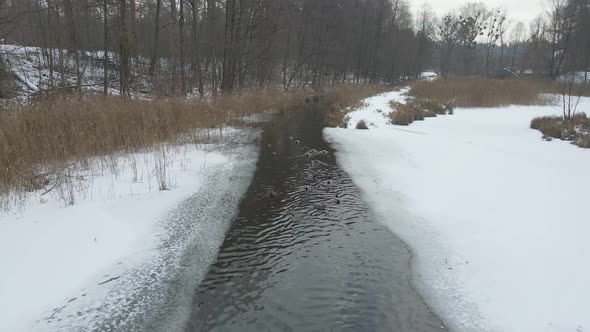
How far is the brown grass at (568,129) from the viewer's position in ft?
32.8

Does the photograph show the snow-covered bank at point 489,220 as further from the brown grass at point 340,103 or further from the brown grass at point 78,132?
the brown grass at point 78,132

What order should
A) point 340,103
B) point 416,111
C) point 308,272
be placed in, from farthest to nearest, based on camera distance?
1. point 340,103
2. point 416,111
3. point 308,272

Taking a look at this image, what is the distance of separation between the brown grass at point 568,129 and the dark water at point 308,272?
7.63 metres

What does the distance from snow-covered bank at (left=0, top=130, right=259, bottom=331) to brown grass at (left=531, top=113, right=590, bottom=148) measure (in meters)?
9.33

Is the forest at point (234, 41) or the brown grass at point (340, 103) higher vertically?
the forest at point (234, 41)

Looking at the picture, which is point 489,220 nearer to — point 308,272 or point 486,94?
point 308,272

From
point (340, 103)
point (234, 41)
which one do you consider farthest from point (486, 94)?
point (234, 41)

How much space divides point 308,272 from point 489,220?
2.68 meters

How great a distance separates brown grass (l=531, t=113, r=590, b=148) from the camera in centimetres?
1001

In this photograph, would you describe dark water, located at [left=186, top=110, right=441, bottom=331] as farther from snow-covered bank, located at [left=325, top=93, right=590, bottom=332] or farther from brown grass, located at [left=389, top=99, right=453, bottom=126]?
brown grass, located at [left=389, top=99, right=453, bottom=126]

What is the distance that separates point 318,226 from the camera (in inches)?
200

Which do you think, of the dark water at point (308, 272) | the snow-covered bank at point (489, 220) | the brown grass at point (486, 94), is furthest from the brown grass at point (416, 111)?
the dark water at point (308, 272)

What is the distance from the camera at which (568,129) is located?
11195mm

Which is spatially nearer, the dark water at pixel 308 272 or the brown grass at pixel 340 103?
the dark water at pixel 308 272
